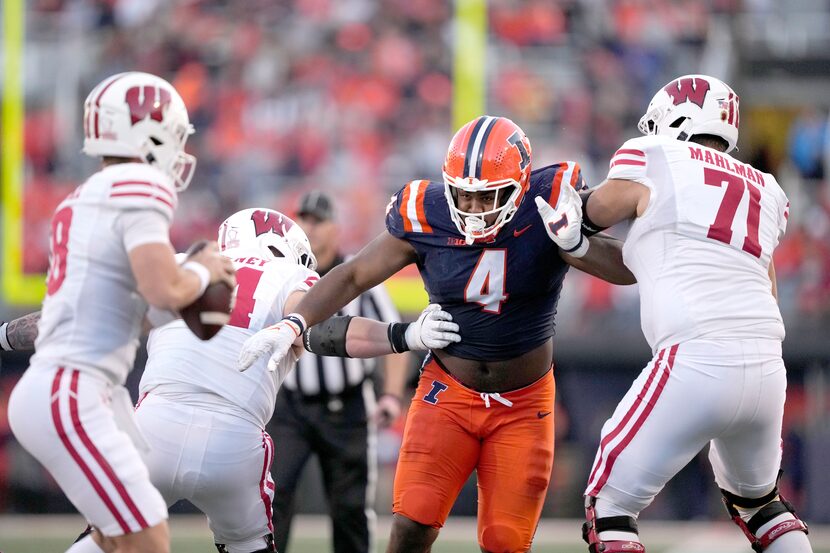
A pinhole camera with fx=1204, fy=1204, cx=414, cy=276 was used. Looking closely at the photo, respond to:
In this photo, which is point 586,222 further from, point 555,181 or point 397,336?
point 397,336

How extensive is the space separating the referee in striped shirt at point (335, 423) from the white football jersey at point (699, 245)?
2300 millimetres

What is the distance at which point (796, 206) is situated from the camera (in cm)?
1099

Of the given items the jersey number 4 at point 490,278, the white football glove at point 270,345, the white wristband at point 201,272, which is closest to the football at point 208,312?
the white wristband at point 201,272

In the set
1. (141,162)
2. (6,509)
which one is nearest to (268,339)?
(141,162)

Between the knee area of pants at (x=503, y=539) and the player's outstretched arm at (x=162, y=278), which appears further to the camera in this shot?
the knee area of pants at (x=503, y=539)

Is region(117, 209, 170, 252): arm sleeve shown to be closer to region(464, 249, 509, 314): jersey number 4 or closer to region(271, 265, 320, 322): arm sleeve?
region(271, 265, 320, 322): arm sleeve

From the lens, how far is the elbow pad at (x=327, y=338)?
15.0 feet

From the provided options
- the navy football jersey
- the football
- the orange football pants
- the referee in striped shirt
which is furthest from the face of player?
the referee in striped shirt

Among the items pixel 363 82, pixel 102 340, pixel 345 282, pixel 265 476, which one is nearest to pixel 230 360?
pixel 265 476

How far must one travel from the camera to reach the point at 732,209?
4.12 m

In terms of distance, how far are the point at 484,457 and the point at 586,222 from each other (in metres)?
0.98

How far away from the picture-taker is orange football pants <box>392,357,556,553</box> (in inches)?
175

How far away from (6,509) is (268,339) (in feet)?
19.0

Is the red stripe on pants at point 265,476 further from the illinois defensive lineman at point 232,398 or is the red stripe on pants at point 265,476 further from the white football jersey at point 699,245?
the white football jersey at point 699,245
